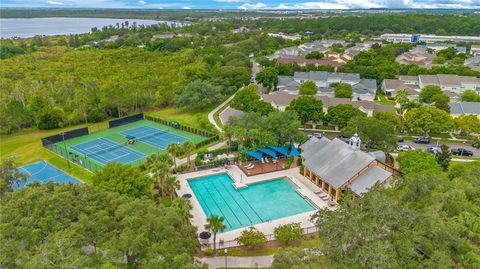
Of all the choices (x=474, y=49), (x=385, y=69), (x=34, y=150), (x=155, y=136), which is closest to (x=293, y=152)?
(x=155, y=136)

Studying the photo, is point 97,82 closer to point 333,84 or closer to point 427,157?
point 333,84

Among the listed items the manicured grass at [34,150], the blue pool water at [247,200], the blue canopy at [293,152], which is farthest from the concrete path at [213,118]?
the manicured grass at [34,150]

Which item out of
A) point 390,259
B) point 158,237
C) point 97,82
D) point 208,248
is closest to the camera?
point 390,259

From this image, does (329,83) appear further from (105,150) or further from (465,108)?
(105,150)

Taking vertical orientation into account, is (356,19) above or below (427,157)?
above

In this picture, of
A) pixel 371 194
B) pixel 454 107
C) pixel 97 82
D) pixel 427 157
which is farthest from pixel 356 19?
pixel 371 194

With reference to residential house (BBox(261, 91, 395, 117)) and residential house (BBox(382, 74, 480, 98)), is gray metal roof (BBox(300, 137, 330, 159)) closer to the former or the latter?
residential house (BBox(261, 91, 395, 117))

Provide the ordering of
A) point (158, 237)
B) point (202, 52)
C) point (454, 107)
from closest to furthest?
point (158, 237), point (454, 107), point (202, 52)

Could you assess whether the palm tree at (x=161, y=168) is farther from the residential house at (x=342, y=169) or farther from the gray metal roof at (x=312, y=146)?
the gray metal roof at (x=312, y=146)
